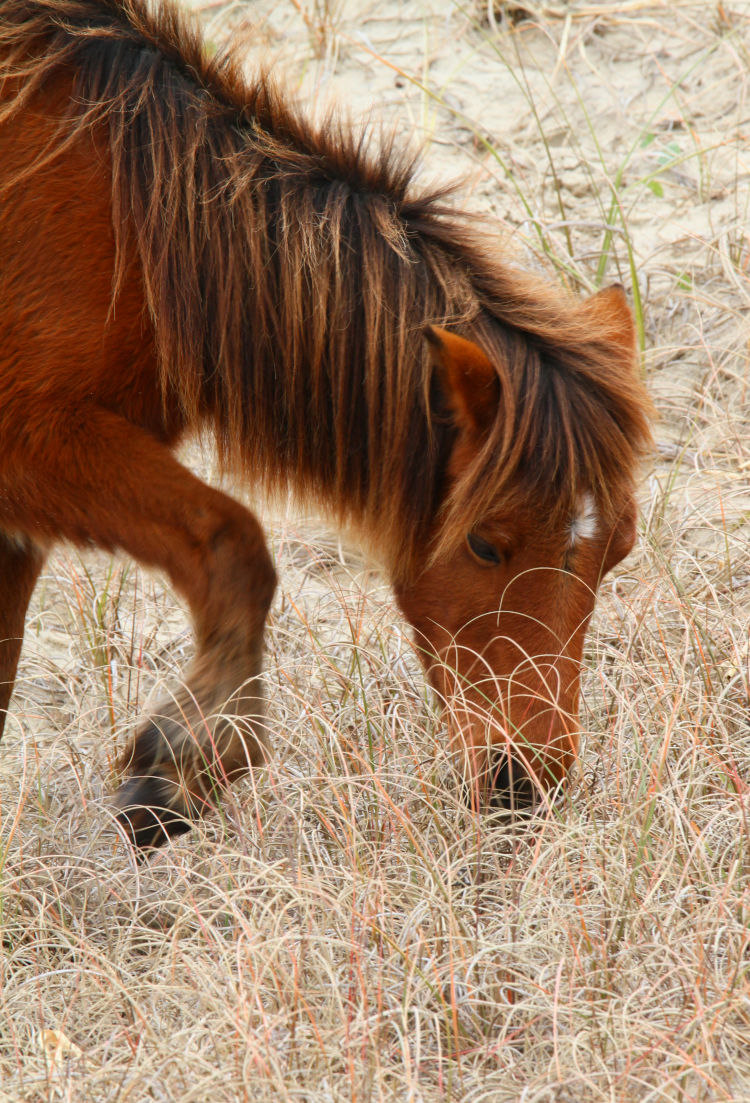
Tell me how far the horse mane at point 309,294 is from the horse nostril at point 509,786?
454 mm

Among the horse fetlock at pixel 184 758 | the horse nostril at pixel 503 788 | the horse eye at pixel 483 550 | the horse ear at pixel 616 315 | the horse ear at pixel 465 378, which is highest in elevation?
the horse ear at pixel 616 315

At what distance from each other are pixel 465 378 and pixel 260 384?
0.46m

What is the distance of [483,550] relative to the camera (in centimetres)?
229

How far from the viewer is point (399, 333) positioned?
229cm

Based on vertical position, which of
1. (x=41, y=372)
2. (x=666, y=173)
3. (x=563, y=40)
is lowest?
(x=41, y=372)

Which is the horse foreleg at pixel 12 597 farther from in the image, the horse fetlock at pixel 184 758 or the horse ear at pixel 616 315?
the horse ear at pixel 616 315

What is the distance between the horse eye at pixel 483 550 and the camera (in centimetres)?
228

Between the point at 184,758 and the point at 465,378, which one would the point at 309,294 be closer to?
the point at 465,378

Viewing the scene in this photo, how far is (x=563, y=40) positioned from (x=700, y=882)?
14.9ft

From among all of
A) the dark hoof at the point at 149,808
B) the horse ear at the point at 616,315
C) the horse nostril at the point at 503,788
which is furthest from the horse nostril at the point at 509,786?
the horse ear at the point at 616,315

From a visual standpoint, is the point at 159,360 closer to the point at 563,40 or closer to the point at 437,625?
the point at 437,625

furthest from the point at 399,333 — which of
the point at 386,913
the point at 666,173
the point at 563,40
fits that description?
the point at 563,40

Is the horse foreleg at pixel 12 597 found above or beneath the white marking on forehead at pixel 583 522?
beneath

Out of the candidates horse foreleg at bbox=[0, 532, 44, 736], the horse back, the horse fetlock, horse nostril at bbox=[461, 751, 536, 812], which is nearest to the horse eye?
horse nostril at bbox=[461, 751, 536, 812]
